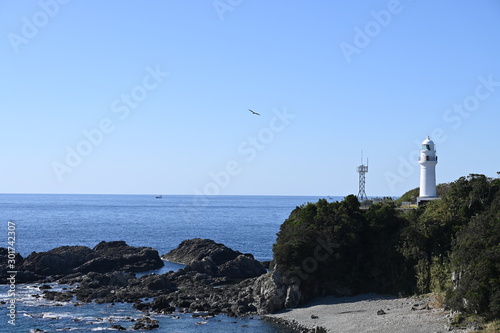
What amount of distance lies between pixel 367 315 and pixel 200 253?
43370 mm

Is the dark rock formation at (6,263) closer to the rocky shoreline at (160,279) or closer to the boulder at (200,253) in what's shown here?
the rocky shoreline at (160,279)

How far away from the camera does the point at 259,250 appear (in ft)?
326

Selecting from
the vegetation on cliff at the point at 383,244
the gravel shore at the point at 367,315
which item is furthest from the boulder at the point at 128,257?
the gravel shore at the point at 367,315

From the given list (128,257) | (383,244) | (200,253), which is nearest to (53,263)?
(128,257)

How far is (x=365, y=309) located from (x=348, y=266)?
6.23 m

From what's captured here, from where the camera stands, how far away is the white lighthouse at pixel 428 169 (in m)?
57.9

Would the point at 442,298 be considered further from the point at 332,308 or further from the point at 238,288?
the point at 238,288

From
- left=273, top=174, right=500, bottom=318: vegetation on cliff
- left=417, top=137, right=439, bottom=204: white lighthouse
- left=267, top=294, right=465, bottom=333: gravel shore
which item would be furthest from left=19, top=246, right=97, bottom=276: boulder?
left=417, top=137, right=439, bottom=204: white lighthouse

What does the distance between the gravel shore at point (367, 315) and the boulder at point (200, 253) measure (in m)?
33.1

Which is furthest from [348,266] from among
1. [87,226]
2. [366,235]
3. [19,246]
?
[87,226]

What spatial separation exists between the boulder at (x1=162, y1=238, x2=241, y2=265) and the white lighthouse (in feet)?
106

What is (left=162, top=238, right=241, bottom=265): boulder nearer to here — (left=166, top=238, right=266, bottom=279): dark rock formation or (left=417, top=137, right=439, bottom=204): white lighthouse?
(left=166, top=238, right=266, bottom=279): dark rock formation

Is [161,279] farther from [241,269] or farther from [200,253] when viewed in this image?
[200,253]

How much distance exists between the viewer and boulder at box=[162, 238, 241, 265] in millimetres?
81000
